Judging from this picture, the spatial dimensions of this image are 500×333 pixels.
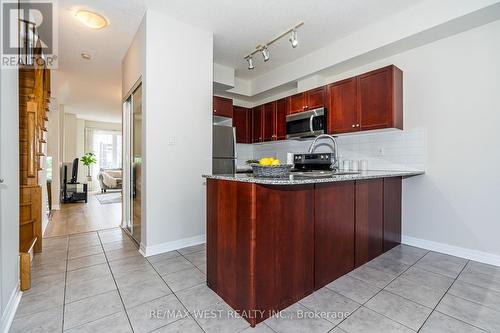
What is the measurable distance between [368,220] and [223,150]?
2.05 m

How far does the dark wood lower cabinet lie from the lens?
153cm

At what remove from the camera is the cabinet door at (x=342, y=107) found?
3.19 metres

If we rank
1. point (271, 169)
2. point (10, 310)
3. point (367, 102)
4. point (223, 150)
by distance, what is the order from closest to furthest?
1. point (10, 310)
2. point (271, 169)
3. point (367, 102)
4. point (223, 150)

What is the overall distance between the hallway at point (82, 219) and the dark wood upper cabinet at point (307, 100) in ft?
11.6

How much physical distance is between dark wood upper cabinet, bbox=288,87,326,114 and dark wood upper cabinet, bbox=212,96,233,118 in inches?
40.4

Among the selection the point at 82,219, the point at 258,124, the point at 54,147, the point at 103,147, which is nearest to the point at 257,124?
the point at 258,124

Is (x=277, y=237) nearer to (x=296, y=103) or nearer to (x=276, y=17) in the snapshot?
(x=276, y=17)

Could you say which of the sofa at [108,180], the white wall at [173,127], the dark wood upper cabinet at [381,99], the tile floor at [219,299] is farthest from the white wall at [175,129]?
the sofa at [108,180]

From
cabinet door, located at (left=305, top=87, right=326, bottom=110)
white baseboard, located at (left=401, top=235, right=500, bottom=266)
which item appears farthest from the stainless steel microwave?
white baseboard, located at (left=401, top=235, right=500, bottom=266)

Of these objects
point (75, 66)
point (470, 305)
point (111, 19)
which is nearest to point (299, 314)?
point (470, 305)

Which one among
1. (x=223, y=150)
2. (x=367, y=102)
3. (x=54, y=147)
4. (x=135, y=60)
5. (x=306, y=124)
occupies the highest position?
(x=135, y=60)

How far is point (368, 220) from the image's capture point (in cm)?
244

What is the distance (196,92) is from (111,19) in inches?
49.7

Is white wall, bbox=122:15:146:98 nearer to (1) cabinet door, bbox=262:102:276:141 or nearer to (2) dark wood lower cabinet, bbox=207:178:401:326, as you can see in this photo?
(2) dark wood lower cabinet, bbox=207:178:401:326
